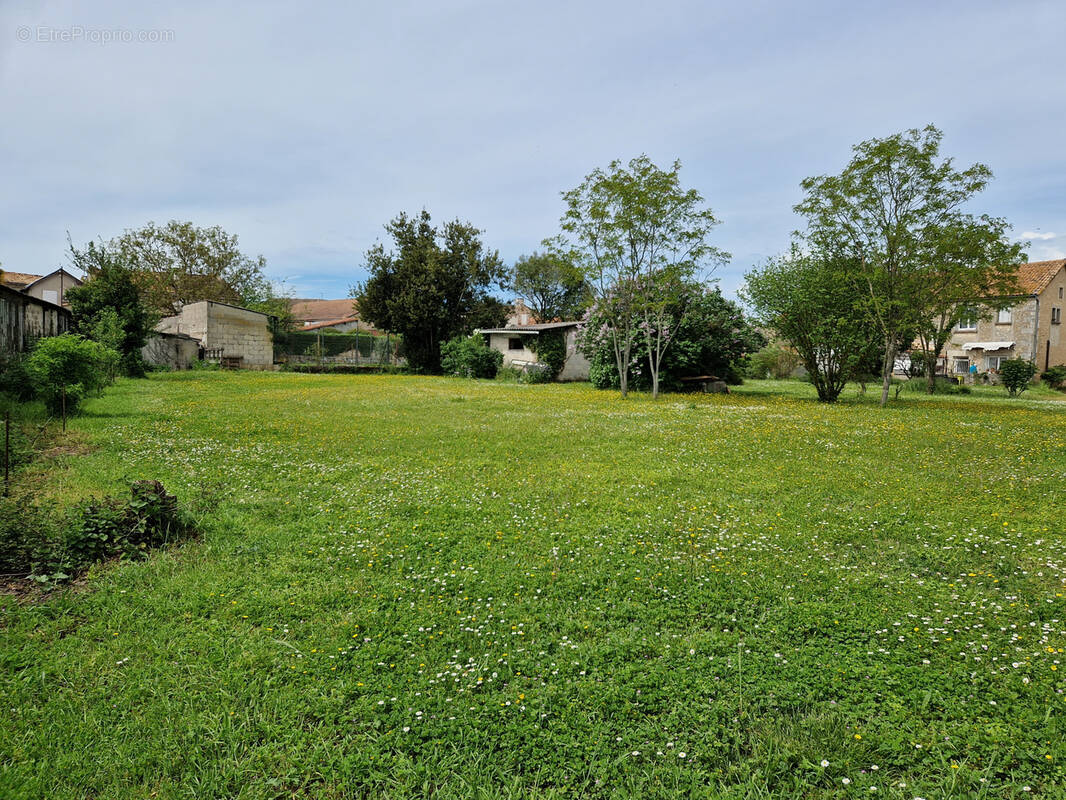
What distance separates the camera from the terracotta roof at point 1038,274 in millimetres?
33438

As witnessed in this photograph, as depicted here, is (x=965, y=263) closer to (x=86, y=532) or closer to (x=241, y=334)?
(x=86, y=532)

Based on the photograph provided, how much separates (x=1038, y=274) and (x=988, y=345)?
5367mm

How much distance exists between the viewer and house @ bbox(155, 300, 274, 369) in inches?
1265

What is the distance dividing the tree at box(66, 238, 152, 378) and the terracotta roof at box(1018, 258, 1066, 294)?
4903cm

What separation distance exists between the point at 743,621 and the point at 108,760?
11.7ft

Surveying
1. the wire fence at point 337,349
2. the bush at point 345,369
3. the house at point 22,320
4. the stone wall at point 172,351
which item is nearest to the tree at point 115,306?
the house at point 22,320

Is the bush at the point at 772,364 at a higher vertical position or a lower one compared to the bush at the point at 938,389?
higher

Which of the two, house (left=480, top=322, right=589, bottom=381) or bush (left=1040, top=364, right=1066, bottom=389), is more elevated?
house (left=480, top=322, right=589, bottom=381)

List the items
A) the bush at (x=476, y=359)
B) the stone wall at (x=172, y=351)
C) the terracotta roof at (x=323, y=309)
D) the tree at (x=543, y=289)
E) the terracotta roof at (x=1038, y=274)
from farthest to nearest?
the terracotta roof at (x=323, y=309)
the tree at (x=543, y=289)
the terracotta roof at (x=1038, y=274)
the bush at (x=476, y=359)
the stone wall at (x=172, y=351)

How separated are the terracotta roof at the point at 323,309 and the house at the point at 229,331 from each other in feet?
139

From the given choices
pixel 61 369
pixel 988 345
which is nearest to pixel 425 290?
pixel 61 369

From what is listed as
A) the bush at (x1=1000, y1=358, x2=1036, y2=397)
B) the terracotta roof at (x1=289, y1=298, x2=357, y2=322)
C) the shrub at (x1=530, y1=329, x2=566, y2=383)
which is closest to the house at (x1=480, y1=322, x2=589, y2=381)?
the shrub at (x1=530, y1=329, x2=566, y2=383)

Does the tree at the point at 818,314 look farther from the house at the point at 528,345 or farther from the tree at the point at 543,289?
the tree at the point at 543,289

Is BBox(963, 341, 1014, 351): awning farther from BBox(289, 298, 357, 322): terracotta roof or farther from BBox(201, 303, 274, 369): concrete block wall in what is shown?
BBox(289, 298, 357, 322): terracotta roof
